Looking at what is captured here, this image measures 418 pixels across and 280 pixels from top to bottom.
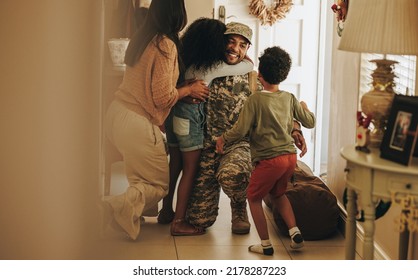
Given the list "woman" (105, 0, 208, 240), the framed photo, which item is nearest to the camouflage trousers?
"woman" (105, 0, 208, 240)

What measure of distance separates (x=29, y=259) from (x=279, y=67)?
1223mm

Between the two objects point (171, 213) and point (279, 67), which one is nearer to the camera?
point (279, 67)

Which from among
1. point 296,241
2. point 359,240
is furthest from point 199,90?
point 359,240

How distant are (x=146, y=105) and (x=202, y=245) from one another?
2.12 ft

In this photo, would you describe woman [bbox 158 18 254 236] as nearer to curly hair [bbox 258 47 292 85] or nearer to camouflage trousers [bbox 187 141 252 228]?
camouflage trousers [bbox 187 141 252 228]

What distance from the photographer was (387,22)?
2689 mm

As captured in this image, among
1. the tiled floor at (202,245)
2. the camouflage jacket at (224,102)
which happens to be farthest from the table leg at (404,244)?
the camouflage jacket at (224,102)

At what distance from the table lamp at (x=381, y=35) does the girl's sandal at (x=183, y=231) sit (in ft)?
3.71

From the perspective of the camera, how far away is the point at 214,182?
3.67 meters

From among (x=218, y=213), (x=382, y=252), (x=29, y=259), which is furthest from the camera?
(x=218, y=213)

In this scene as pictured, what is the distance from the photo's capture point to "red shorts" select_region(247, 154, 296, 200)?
131 inches

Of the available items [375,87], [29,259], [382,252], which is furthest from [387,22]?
[29,259]

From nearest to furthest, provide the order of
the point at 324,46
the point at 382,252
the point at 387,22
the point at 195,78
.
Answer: the point at 387,22 < the point at 382,252 < the point at 195,78 < the point at 324,46

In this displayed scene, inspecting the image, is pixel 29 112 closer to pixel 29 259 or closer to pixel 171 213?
pixel 29 259
